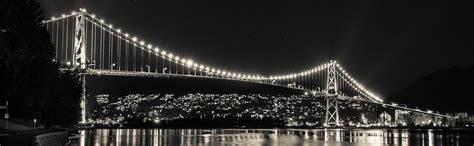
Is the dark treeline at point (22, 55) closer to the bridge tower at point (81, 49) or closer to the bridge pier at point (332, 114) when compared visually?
the bridge tower at point (81, 49)

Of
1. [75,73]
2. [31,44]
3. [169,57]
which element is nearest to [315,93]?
[169,57]

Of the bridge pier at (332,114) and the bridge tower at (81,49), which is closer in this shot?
the bridge tower at (81,49)

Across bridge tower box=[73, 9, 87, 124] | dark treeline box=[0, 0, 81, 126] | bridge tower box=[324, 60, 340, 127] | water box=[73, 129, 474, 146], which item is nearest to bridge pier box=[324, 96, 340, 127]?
bridge tower box=[324, 60, 340, 127]

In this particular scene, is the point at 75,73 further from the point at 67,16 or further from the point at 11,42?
the point at 11,42

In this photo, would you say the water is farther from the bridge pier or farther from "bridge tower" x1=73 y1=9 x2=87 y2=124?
the bridge pier

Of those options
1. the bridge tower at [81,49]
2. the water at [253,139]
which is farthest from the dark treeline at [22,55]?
the bridge tower at [81,49]

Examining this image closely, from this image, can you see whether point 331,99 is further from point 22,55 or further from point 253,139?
point 22,55
